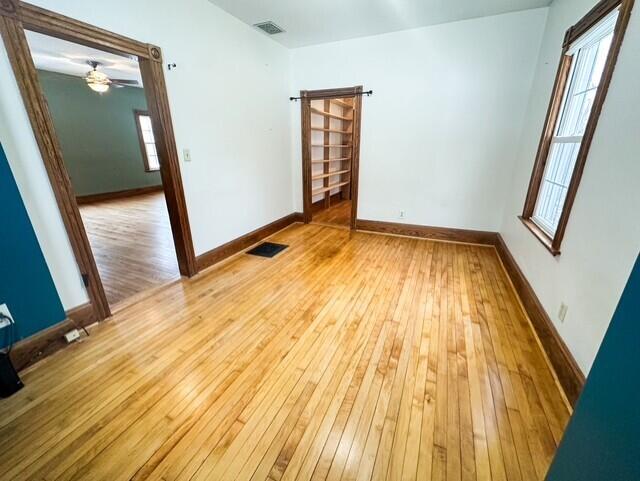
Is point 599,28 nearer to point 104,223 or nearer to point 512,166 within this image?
point 512,166

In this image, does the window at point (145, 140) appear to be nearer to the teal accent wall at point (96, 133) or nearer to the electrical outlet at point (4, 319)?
the teal accent wall at point (96, 133)

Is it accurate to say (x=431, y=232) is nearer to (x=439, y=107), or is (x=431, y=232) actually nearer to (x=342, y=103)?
(x=439, y=107)

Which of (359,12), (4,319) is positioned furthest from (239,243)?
(359,12)

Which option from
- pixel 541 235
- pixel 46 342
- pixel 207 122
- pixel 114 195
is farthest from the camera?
pixel 114 195

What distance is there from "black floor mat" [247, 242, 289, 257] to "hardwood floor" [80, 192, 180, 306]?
3.07 feet

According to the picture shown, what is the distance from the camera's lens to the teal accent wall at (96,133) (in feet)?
19.2

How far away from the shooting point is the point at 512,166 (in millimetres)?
3373

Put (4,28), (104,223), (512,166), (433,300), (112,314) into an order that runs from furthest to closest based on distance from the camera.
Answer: (104,223), (512,166), (433,300), (112,314), (4,28)

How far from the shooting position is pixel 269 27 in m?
3.25

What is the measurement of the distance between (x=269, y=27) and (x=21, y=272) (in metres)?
3.42

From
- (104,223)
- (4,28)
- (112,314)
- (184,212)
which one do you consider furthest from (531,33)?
(104,223)

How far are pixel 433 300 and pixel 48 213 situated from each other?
118 inches

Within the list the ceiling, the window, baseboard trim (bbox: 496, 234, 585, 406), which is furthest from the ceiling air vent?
the window

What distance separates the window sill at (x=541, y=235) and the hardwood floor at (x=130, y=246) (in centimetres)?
337
